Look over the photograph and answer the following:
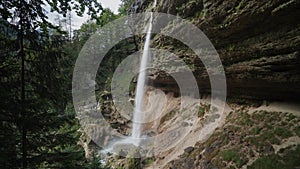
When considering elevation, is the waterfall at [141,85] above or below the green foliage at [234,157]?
above

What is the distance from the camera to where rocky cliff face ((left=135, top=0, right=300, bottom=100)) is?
727 centimetres

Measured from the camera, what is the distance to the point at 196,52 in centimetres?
1078

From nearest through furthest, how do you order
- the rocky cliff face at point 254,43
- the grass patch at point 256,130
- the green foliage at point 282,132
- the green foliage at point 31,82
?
the green foliage at point 31,82, the green foliage at point 282,132, the rocky cliff face at point 254,43, the grass patch at point 256,130

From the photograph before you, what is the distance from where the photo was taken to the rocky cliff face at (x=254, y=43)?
7.27 meters

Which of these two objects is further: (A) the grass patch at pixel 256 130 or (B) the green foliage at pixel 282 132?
(A) the grass patch at pixel 256 130

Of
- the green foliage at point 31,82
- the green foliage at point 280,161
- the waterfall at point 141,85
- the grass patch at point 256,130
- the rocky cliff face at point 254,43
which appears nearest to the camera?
the green foliage at point 31,82

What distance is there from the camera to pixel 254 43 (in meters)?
8.38

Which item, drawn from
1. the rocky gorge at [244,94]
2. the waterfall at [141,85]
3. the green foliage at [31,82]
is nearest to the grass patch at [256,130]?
the rocky gorge at [244,94]

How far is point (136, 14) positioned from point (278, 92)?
13613 mm

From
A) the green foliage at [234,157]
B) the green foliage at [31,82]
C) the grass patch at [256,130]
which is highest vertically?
the green foliage at [31,82]

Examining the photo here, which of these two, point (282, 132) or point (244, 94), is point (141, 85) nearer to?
point (244, 94)

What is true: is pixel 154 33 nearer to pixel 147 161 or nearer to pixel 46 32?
pixel 147 161

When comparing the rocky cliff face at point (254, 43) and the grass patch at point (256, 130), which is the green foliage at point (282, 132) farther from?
the rocky cliff face at point (254, 43)

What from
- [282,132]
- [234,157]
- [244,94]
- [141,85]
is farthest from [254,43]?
[141,85]
